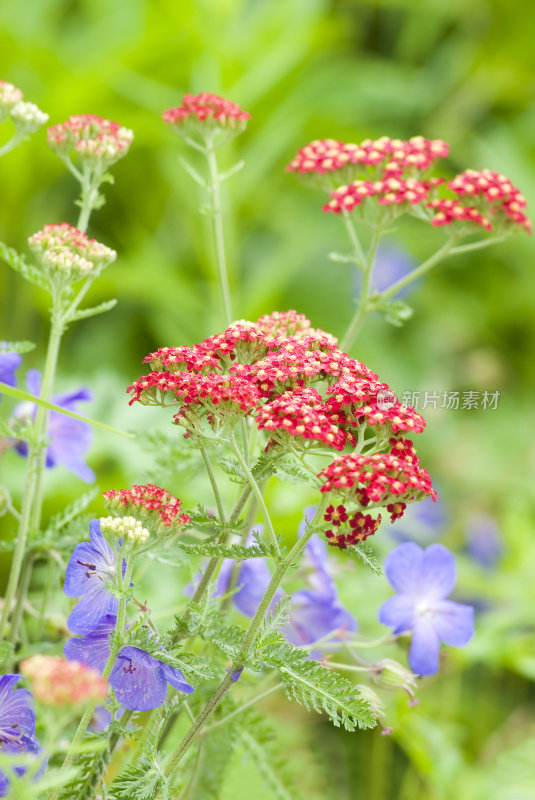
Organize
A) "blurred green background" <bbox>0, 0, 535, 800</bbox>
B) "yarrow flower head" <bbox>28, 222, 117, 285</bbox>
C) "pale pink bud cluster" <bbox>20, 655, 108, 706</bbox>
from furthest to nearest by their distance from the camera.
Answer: "blurred green background" <bbox>0, 0, 535, 800</bbox>
"yarrow flower head" <bbox>28, 222, 117, 285</bbox>
"pale pink bud cluster" <bbox>20, 655, 108, 706</bbox>

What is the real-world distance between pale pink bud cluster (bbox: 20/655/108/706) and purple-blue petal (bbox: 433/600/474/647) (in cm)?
35

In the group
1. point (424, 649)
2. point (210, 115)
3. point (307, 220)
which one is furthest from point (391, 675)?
point (307, 220)

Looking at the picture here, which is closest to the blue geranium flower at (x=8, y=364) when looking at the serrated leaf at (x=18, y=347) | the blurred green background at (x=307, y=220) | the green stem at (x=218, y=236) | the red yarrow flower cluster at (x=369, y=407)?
the serrated leaf at (x=18, y=347)

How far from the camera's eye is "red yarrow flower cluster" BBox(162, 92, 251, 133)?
2.14 ft

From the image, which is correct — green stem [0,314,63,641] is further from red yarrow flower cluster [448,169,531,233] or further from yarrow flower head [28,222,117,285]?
red yarrow flower cluster [448,169,531,233]

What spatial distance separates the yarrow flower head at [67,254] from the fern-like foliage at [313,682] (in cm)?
24

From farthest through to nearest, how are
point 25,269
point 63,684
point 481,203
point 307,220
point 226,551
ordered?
point 307,220 → point 481,203 → point 25,269 → point 226,551 → point 63,684

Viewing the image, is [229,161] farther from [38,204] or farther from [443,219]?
[443,219]

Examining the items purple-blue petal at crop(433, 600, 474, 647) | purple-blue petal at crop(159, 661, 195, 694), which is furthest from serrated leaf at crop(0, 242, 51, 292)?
purple-blue petal at crop(433, 600, 474, 647)

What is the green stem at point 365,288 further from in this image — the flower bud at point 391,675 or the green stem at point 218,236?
the flower bud at point 391,675

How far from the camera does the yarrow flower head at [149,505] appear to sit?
406 mm

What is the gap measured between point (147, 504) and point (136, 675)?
0.10 meters

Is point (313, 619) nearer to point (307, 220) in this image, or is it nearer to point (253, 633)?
point (253, 633)

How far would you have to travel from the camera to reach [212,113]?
2.14ft
